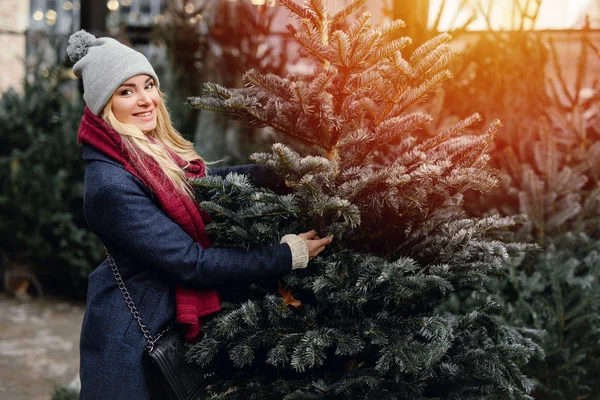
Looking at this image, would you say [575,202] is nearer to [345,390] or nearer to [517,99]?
[517,99]

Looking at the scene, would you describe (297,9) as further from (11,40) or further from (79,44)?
(11,40)

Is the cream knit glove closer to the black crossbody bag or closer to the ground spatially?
the black crossbody bag

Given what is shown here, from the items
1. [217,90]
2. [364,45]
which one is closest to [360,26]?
[364,45]

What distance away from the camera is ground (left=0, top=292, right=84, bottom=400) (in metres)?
4.25

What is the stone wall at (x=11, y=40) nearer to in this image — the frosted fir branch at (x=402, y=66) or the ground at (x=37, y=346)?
the ground at (x=37, y=346)

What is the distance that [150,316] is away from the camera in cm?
227

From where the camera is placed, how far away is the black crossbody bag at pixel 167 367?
2.21m

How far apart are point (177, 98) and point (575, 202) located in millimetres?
3954

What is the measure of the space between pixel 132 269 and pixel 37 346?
3144mm

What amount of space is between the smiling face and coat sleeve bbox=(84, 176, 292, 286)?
1.04 ft

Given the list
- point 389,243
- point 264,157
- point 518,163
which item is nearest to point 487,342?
point 389,243

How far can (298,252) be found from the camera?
7.07 ft

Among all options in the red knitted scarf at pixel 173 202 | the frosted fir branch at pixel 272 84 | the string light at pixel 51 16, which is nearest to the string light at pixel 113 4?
the string light at pixel 51 16

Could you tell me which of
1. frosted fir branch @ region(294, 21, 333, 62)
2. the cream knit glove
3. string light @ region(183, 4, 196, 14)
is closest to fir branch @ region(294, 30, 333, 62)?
frosted fir branch @ region(294, 21, 333, 62)
